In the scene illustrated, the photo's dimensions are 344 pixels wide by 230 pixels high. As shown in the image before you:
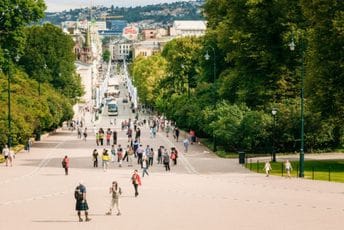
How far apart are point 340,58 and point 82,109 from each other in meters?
117

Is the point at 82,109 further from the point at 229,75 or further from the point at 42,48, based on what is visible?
the point at 229,75

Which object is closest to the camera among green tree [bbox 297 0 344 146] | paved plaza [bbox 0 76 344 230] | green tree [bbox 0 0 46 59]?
paved plaza [bbox 0 76 344 230]

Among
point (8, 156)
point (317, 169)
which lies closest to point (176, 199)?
point (317, 169)

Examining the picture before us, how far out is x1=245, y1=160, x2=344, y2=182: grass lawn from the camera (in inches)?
1820

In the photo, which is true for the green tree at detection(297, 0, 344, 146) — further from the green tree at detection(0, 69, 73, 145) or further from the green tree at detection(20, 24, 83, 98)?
the green tree at detection(20, 24, 83, 98)

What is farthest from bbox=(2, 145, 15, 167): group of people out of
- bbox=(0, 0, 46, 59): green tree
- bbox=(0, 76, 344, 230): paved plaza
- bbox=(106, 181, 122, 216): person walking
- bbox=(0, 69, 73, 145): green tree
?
bbox=(106, 181, 122, 216): person walking

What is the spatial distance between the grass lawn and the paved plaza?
128cm

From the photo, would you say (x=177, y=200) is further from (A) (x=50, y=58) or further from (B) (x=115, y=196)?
(A) (x=50, y=58)

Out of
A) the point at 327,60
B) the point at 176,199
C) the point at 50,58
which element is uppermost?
the point at 50,58

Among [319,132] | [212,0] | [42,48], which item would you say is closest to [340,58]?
[319,132]

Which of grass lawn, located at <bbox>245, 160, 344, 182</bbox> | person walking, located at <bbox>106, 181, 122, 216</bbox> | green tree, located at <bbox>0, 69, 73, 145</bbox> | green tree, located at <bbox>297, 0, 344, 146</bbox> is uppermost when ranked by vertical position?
green tree, located at <bbox>297, 0, 344, 146</bbox>

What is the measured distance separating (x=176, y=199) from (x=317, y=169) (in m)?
15.7

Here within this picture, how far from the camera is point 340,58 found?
51031mm

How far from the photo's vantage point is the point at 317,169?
167 feet
